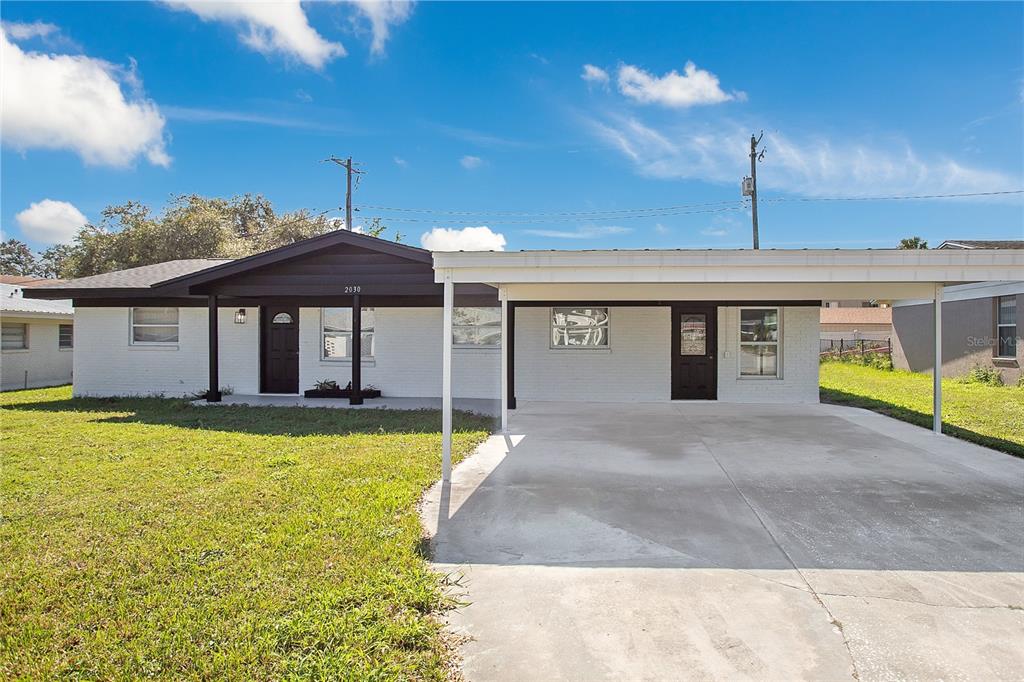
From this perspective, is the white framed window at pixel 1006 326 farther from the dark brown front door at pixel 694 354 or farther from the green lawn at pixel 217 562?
the green lawn at pixel 217 562

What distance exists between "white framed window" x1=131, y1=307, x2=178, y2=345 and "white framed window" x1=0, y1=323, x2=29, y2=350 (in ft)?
15.5

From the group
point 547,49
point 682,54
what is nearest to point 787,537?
point 547,49

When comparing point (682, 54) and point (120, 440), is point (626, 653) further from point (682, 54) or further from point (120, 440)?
point (682, 54)

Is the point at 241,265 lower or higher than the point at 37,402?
higher

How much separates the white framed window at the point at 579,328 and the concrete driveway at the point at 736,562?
212 inches

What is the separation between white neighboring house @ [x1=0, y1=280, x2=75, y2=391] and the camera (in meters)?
15.3

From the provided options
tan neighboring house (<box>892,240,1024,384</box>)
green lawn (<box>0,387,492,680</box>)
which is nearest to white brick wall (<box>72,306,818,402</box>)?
tan neighboring house (<box>892,240,1024,384</box>)

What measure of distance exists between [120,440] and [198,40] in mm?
13405

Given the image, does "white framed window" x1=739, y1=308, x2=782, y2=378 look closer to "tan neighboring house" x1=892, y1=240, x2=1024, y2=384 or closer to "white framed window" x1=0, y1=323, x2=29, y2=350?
"tan neighboring house" x1=892, y1=240, x2=1024, y2=384

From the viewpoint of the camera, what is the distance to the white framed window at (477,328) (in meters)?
12.8

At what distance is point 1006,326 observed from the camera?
15.7 m

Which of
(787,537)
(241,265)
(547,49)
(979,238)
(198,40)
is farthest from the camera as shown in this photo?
(979,238)

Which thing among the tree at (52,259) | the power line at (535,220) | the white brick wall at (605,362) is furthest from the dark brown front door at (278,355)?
the tree at (52,259)

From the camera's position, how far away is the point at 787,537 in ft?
14.5
